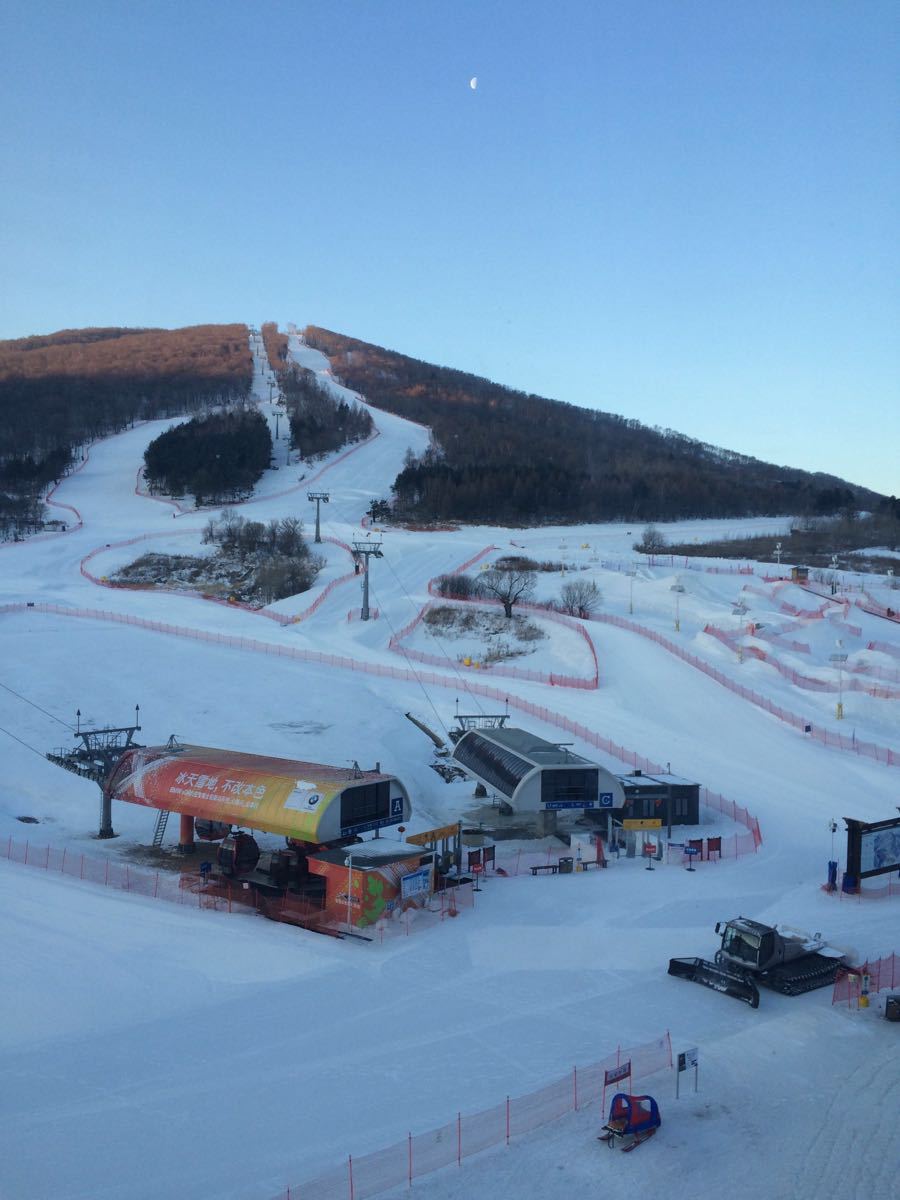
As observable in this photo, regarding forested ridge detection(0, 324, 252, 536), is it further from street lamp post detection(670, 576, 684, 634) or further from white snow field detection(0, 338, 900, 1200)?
white snow field detection(0, 338, 900, 1200)

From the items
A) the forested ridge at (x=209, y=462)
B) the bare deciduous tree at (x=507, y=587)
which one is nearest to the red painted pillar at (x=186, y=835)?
the bare deciduous tree at (x=507, y=587)

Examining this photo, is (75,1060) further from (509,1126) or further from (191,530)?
(191,530)

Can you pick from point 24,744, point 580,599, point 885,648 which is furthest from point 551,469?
point 24,744

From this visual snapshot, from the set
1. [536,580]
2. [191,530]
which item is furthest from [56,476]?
[536,580]

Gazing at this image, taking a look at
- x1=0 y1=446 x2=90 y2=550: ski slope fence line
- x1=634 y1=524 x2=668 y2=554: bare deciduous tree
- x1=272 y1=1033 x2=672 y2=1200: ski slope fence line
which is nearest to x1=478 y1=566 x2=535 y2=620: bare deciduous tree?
x1=634 y1=524 x2=668 y2=554: bare deciduous tree

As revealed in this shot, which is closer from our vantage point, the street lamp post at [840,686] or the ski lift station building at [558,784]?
the ski lift station building at [558,784]

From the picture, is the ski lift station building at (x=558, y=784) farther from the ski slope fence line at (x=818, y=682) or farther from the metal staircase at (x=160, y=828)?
the ski slope fence line at (x=818, y=682)
